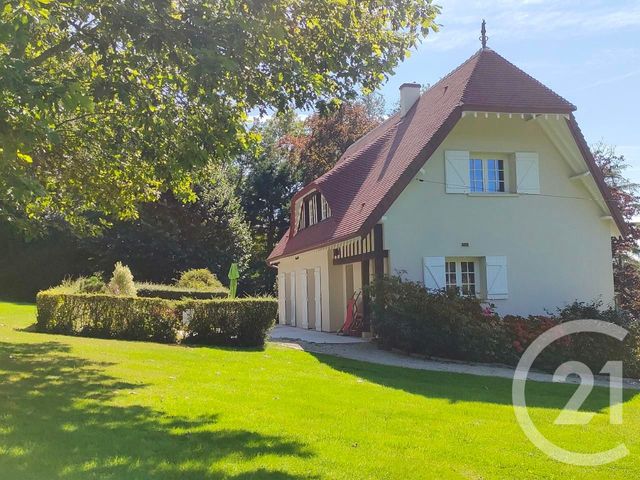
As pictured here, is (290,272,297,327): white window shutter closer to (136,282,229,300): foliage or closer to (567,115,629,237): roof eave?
(136,282,229,300): foliage

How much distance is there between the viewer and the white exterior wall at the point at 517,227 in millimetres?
15969

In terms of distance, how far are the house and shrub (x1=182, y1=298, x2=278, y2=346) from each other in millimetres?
3098

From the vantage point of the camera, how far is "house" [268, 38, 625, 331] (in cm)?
1577

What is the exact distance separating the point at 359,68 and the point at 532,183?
10.4m

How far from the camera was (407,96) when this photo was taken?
2120cm

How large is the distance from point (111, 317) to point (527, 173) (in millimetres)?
11957

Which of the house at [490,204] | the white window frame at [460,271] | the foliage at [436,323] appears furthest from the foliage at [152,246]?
the foliage at [436,323]

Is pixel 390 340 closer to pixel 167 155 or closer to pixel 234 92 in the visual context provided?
pixel 167 155

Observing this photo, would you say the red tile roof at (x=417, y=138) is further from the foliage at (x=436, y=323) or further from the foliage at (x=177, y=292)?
the foliage at (x=177, y=292)

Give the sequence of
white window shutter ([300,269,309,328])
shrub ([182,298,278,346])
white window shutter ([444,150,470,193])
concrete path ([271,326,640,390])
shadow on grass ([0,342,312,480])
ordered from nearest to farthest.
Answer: shadow on grass ([0,342,312,480]) → concrete path ([271,326,640,390]) → shrub ([182,298,278,346]) → white window shutter ([444,150,470,193]) → white window shutter ([300,269,309,328])

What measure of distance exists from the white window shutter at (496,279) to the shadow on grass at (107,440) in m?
11.1

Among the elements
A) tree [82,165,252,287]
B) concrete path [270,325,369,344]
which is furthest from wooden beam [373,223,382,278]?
tree [82,165,252,287]

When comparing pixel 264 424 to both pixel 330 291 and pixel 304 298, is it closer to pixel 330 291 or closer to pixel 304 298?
pixel 330 291

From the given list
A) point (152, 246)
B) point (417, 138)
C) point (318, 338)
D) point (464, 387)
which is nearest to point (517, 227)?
point (417, 138)
